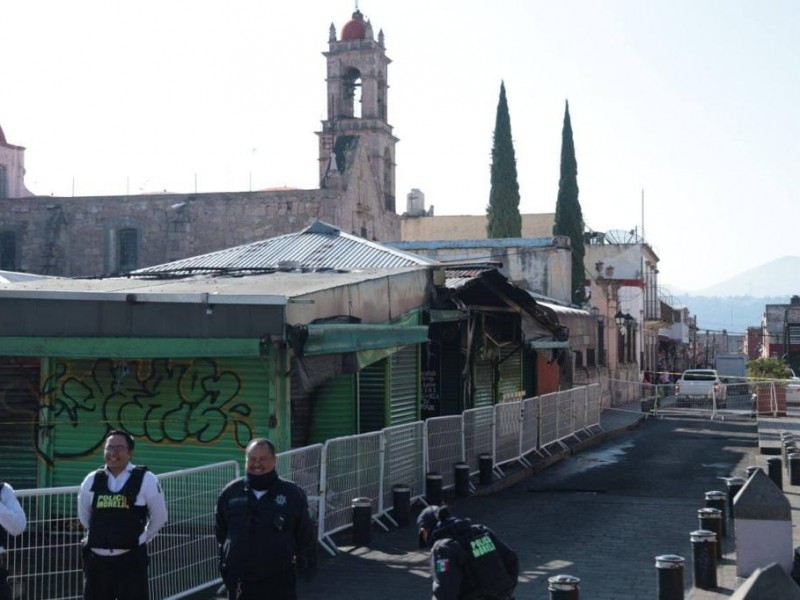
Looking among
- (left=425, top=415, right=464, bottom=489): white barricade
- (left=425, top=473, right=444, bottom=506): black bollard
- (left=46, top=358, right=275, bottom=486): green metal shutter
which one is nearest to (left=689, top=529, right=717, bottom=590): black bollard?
(left=425, top=473, right=444, bottom=506): black bollard

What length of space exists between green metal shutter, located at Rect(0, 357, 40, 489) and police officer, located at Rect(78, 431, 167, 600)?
20.0ft

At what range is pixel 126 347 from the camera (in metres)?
11.8

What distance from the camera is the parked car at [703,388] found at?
122 ft

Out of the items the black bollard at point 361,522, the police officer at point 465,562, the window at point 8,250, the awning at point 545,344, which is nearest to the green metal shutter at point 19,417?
the black bollard at point 361,522

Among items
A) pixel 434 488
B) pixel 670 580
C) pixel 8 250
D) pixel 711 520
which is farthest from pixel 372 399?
pixel 8 250

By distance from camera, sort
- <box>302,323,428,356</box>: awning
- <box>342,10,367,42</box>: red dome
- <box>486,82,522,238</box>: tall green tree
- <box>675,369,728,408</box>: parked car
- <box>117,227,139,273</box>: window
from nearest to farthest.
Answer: <box>302,323,428,356</box>: awning → <box>675,369,728,408</box>: parked car → <box>117,227,139,273</box>: window → <box>486,82,522,238</box>: tall green tree → <box>342,10,367,42</box>: red dome

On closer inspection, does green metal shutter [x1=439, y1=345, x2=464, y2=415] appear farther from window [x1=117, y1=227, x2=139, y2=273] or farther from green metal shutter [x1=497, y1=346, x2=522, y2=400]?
window [x1=117, y1=227, x2=139, y2=273]

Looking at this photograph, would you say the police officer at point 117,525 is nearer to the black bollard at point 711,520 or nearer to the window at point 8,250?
the black bollard at point 711,520

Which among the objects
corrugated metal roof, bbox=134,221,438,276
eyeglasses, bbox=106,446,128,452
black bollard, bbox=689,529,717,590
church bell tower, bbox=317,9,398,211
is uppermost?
church bell tower, bbox=317,9,398,211

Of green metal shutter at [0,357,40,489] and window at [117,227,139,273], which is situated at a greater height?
window at [117,227,139,273]

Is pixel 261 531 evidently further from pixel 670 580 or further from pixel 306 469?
pixel 306 469

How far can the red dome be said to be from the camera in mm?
55000

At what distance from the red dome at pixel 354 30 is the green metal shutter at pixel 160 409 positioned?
4461cm

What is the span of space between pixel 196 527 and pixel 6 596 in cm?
306
